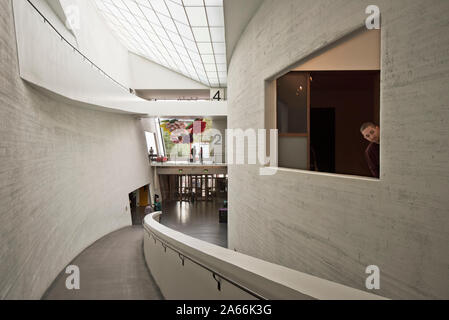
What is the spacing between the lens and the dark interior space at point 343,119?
8164 mm

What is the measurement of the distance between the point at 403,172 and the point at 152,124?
24546 mm

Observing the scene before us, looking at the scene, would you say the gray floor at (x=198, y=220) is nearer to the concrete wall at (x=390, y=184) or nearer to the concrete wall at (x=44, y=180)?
the concrete wall at (x=44, y=180)

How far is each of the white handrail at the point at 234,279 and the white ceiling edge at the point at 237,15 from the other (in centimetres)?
544

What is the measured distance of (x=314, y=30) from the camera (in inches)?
175

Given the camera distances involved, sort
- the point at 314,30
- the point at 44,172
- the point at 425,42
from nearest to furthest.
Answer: the point at 425,42 < the point at 314,30 < the point at 44,172

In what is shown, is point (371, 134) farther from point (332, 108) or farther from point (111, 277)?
point (111, 277)

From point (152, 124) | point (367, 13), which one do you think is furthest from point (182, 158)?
point (367, 13)

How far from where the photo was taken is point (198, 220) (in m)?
17.7

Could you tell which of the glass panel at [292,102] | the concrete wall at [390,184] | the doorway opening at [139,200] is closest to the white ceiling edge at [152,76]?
the doorway opening at [139,200]

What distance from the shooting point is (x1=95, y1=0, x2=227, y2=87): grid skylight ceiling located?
10.2 meters

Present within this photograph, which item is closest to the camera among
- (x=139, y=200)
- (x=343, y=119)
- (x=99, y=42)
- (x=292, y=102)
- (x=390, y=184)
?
(x=390, y=184)

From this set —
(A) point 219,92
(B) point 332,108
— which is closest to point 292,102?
(B) point 332,108

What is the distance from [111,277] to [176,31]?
Result: 32.0 ft

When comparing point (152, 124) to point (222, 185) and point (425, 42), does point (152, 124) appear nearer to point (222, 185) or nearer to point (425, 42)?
Answer: point (222, 185)
